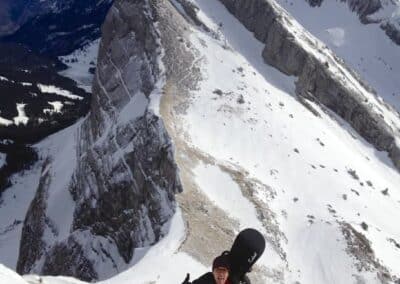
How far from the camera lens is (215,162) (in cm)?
5122

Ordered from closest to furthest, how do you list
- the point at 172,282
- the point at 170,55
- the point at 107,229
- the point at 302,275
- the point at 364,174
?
the point at 172,282 < the point at 302,275 < the point at 107,229 < the point at 364,174 < the point at 170,55

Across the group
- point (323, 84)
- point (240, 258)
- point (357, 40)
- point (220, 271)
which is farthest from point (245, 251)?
point (357, 40)

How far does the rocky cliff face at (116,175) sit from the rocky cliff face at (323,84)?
18176 mm

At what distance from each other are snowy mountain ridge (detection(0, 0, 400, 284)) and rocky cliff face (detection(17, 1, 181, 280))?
0.76ft

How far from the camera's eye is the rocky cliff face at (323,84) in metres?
81.4

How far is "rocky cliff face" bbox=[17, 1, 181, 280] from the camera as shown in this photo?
4897 cm

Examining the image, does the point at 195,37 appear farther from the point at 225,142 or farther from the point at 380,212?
the point at 380,212

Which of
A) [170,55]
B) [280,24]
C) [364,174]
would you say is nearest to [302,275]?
[364,174]

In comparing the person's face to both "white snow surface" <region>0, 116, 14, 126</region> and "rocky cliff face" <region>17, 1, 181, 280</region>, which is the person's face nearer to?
"rocky cliff face" <region>17, 1, 181, 280</region>

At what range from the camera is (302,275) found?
4159 cm

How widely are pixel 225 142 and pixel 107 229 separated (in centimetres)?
1379

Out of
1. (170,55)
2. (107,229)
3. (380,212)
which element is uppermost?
Result: (380,212)

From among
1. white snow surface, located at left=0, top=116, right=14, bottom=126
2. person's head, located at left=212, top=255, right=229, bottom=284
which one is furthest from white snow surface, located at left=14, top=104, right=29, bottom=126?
person's head, located at left=212, top=255, right=229, bottom=284

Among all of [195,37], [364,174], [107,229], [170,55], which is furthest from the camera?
[195,37]
